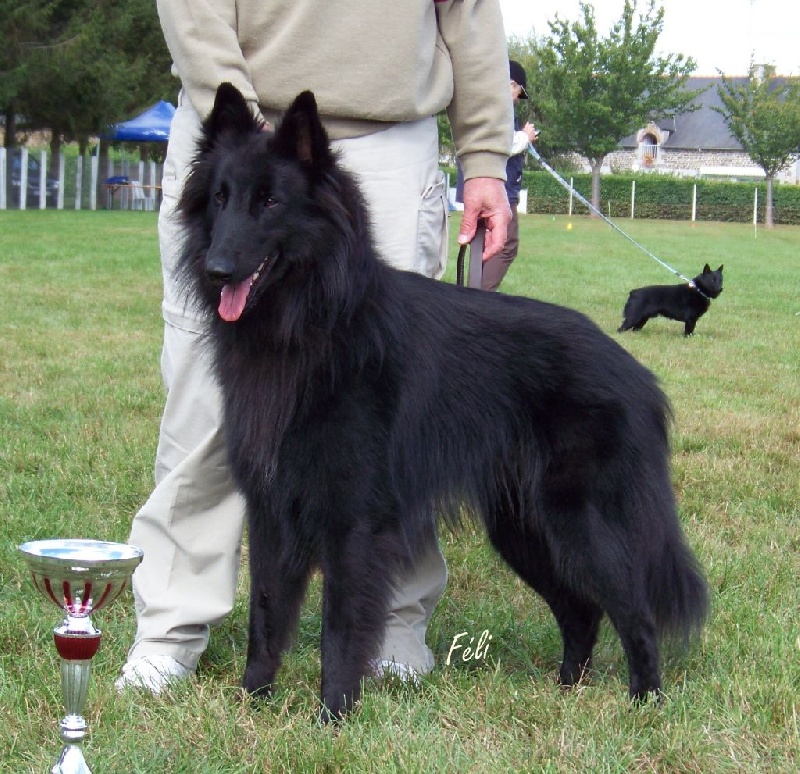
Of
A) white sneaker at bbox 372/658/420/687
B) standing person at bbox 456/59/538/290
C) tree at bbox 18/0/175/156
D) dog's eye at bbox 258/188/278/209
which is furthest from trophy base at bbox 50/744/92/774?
tree at bbox 18/0/175/156

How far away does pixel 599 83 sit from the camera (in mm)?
48031

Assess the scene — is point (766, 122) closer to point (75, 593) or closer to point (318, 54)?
point (318, 54)

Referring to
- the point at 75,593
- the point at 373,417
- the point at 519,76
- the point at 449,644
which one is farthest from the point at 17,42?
the point at 75,593

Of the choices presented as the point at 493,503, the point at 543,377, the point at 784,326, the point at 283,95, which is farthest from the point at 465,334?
the point at 784,326

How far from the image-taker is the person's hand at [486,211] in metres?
3.49

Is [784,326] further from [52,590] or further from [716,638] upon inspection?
[52,590]

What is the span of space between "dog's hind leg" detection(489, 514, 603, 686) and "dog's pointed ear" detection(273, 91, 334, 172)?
1298 mm

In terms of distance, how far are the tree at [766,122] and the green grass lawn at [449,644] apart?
42144 millimetres

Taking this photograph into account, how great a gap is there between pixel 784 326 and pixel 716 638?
30.2 ft

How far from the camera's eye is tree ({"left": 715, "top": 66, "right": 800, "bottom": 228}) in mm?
47125

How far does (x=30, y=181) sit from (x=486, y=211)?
29049mm

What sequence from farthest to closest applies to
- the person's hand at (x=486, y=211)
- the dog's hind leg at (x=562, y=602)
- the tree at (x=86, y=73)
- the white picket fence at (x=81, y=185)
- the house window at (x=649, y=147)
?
1. the house window at (x=649, y=147)
2. the tree at (x=86, y=73)
3. the white picket fence at (x=81, y=185)
4. the person's hand at (x=486, y=211)
5. the dog's hind leg at (x=562, y=602)

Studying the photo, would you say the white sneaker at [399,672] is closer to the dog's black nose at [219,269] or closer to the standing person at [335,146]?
the standing person at [335,146]

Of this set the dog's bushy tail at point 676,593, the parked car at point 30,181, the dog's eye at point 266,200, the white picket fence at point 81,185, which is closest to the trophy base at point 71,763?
the dog's eye at point 266,200
